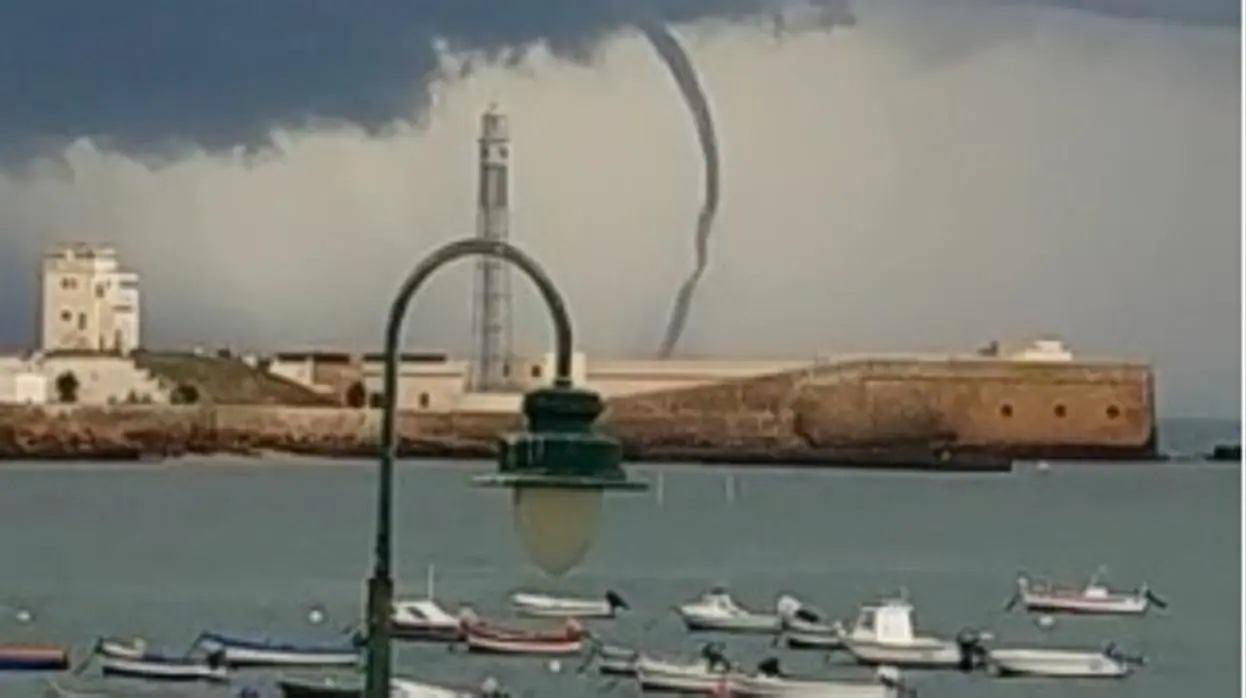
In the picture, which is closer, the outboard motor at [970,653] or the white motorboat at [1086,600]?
the outboard motor at [970,653]

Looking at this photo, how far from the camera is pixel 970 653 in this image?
17.8 m

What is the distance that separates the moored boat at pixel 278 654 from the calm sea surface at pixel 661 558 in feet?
1.15

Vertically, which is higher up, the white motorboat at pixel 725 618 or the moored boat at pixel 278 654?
the white motorboat at pixel 725 618

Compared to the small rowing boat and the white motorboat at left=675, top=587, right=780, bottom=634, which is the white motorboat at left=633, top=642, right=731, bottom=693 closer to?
the small rowing boat

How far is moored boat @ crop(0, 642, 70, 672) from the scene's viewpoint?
17234mm

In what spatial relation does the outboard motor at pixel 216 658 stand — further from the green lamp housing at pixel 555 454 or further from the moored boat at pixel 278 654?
the green lamp housing at pixel 555 454

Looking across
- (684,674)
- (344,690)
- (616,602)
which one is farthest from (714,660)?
(616,602)

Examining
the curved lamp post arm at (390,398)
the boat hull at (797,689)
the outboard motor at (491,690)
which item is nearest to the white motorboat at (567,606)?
the outboard motor at (491,690)

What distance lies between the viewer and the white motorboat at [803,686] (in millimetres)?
15367

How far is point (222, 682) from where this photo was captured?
56.0ft

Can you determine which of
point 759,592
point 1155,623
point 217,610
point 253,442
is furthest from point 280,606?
point 253,442

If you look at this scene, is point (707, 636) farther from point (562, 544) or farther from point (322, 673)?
point (562, 544)

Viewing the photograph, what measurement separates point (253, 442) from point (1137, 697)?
24.5m

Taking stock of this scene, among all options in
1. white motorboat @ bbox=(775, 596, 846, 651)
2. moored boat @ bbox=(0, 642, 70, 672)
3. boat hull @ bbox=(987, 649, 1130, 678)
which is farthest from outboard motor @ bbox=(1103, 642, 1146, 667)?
moored boat @ bbox=(0, 642, 70, 672)
